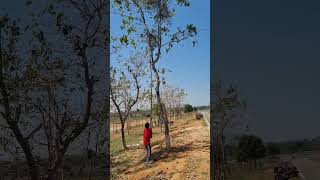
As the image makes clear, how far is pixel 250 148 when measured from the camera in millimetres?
9766

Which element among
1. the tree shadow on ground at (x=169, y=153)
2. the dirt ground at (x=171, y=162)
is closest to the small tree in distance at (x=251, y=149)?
the dirt ground at (x=171, y=162)

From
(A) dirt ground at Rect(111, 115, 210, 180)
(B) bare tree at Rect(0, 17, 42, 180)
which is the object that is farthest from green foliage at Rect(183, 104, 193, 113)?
(B) bare tree at Rect(0, 17, 42, 180)

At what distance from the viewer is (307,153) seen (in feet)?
31.3

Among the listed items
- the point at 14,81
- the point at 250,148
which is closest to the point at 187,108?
the point at 250,148

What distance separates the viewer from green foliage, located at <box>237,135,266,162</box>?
9.62 meters

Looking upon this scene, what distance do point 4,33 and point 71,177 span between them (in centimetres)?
329

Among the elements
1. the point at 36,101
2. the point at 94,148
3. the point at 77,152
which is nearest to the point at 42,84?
the point at 36,101

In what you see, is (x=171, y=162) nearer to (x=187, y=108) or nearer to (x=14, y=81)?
(x=14, y=81)

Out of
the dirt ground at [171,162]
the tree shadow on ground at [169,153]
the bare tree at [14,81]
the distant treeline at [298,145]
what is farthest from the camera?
the tree shadow on ground at [169,153]

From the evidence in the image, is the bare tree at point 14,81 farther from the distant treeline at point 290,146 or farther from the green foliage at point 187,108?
the green foliage at point 187,108

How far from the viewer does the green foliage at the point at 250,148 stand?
31.6ft

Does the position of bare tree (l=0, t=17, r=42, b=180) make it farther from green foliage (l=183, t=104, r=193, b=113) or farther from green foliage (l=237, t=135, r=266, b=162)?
green foliage (l=183, t=104, r=193, b=113)

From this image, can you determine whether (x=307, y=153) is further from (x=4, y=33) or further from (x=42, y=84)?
(x=4, y=33)

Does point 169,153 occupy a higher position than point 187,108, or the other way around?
point 187,108
